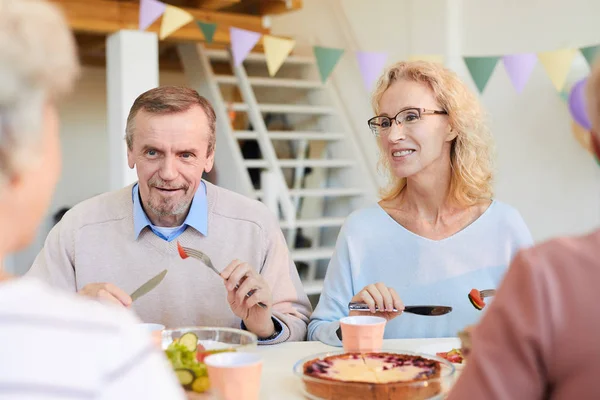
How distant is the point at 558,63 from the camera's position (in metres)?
3.23

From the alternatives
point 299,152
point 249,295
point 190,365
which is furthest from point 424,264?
point 299,152

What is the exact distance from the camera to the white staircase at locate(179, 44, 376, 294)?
5.02 meters

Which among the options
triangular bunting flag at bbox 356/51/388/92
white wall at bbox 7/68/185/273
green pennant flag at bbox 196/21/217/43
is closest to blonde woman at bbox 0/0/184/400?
triangular bunting flag at bbox 356/51/388/92

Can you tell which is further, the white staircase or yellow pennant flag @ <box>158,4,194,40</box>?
the white staircase

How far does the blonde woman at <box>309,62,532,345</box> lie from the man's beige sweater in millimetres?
162

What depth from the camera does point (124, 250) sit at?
6.23ft

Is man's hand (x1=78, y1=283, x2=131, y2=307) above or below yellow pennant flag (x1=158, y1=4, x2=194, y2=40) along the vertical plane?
below

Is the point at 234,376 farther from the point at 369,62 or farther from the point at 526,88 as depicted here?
the point at 526,88

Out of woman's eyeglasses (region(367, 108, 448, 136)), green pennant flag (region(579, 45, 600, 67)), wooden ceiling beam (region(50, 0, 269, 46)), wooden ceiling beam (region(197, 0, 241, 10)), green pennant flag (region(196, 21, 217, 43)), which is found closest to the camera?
woman's eyeglasses (region(367, 108, 448, 136))

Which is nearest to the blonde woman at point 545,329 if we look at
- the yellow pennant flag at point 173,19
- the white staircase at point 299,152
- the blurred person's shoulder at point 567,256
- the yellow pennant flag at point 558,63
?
the blurred person's shoulder at point 567,256

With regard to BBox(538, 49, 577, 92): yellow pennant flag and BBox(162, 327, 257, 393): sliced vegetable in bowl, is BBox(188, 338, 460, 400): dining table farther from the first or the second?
BBox(538, 49, 577, 92): yellow pennant flag

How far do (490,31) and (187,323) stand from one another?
9.35ft

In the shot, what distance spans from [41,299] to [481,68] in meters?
3.11

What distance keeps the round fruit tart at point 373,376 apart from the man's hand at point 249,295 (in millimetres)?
378
